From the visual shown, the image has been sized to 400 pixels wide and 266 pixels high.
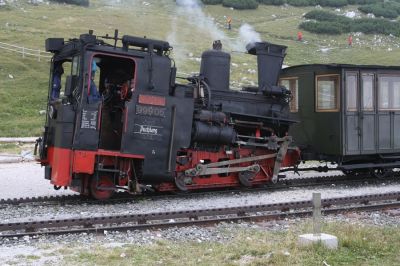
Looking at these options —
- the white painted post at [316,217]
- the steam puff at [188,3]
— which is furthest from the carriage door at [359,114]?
the steam puff at [188,3]

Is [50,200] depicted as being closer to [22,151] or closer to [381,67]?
[381,67]

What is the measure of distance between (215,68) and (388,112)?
488 centimetres

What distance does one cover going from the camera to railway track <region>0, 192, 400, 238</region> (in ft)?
26.7

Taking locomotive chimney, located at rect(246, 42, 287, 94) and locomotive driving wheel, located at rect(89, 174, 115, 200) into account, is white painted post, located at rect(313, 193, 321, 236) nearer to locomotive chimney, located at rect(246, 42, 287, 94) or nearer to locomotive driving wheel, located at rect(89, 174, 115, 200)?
locomotive driving wheel, located at rect(89, 174, 115, 200)

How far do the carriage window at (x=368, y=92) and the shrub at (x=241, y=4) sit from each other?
37898mm

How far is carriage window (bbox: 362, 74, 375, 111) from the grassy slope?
13.6 meters

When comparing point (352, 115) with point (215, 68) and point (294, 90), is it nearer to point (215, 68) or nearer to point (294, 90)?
point (294, 90)

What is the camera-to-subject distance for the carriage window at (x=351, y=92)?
Result: 13.8 m

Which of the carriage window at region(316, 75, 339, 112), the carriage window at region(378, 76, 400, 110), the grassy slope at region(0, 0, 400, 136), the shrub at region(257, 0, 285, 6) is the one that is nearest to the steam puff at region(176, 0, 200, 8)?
the grassy slope at region(0, 0, 400, 136)

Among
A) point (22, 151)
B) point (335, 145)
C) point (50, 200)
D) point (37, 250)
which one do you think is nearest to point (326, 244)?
point (37, 250)

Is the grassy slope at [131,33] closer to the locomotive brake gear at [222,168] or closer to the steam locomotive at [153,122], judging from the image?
the steam locomotive at [153,122]

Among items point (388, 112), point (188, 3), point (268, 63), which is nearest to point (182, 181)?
point (268, 63)

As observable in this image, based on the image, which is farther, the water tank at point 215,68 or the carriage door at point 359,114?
the carriage door at point 359,114

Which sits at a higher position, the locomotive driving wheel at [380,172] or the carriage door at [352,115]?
the carriage door at [352,115]
